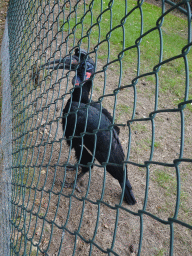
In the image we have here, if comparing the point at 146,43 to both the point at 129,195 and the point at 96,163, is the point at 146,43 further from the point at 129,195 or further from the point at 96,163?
the point at 129,195

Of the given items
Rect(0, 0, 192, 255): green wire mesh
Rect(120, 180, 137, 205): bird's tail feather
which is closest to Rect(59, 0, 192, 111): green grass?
Rect(0, 0, 192, 255): green wire mesh

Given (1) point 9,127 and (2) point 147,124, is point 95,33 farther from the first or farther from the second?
(1) point 9,127

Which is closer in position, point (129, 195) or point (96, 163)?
point (129, 195)

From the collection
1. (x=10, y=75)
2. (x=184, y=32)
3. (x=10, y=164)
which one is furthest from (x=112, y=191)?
(x=184, y=32)

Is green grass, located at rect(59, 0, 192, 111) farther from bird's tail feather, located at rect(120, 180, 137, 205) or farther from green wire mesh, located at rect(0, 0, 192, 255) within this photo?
bird's tail feather, located at rect(120, 180, 137, 205)

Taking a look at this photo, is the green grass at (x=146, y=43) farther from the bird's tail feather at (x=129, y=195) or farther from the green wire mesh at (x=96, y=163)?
the bird's tail feather at (x=129, y=195)

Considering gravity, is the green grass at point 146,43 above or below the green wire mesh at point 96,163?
above

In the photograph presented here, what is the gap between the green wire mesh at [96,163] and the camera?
56.2 inches

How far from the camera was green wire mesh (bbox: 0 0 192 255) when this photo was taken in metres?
1.43

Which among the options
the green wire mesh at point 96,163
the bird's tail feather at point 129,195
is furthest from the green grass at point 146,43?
the bird's tail feather at point 129,195

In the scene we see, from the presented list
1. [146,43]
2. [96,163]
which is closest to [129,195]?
[96,163]

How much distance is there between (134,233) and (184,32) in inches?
285

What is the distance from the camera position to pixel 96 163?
338 cm

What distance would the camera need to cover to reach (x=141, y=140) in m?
3.63
